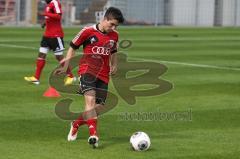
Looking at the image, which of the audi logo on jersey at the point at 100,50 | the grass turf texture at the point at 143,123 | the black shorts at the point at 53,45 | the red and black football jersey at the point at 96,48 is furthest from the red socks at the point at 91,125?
the black shorts at the point at 53,45

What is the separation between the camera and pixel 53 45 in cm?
1553

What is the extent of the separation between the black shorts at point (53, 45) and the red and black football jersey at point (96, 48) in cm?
629

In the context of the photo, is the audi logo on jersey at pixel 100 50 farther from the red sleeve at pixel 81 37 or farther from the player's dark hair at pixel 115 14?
the player's dark hair at pixel 115 14

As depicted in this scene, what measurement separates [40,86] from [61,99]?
6.48ft

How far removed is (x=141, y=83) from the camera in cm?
1544

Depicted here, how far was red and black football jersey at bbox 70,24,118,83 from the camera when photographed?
9125 mm

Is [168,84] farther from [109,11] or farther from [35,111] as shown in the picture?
[109,11]

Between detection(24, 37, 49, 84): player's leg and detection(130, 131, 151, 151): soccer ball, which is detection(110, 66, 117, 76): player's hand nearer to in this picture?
detection(130, 131, 151, 151): soccer ball

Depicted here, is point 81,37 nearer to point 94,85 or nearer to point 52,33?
point 94,85

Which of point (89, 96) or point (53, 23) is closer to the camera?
point (89, 96)

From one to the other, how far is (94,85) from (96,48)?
49cm

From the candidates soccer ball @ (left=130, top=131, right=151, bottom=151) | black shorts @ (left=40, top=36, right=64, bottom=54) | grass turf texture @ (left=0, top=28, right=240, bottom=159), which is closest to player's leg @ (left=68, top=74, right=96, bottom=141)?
grass turf texture @ (left=0, top=28, right=240, bottom=159)

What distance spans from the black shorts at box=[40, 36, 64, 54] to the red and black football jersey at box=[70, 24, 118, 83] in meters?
6.29

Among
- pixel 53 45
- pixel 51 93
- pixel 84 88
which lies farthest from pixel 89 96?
pixel 53 45
